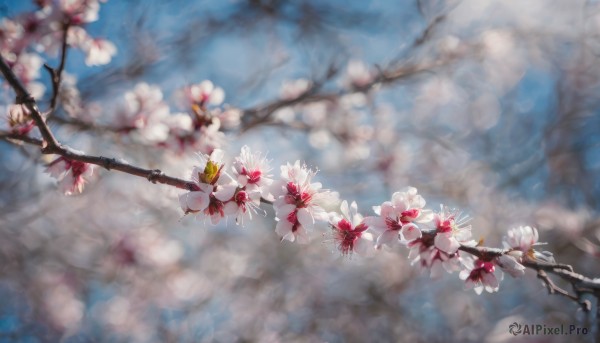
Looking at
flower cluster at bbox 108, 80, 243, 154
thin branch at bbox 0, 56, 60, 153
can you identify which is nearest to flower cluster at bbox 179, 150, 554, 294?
thin branch at bbox 0, 56, 60, 153

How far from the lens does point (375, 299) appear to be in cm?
403

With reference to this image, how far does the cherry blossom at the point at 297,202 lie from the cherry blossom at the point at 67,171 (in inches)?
27.2

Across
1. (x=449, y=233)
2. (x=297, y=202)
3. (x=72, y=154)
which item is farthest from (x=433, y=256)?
(x=72, y=154)

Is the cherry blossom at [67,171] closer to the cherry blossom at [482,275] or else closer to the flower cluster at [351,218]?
the flower cluster at [351,218]

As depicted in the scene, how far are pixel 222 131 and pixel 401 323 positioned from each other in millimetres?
2661

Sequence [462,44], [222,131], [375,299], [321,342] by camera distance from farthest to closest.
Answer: [375,299], [321,342], [462,44], [222,131]

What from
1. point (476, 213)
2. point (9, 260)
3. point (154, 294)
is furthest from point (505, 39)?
point (9, 260)

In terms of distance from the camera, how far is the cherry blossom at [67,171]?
1.44 metres

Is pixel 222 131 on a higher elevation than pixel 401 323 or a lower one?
higher

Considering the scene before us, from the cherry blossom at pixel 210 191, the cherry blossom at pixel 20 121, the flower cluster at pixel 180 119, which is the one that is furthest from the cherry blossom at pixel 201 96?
the cherry blossom at pixel 210 191

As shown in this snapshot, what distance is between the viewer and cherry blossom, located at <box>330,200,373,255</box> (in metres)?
1.33

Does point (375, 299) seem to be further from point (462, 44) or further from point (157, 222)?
point (462, 44)

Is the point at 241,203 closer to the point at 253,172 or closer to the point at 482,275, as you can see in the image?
the point at 253,172

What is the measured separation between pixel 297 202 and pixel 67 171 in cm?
82
